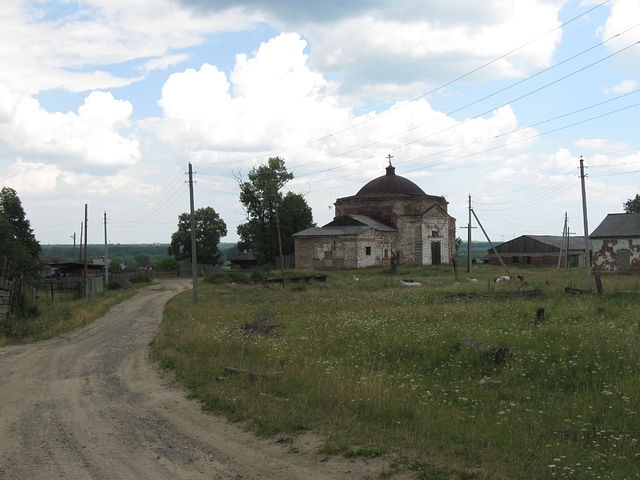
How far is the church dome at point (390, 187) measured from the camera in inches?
2271

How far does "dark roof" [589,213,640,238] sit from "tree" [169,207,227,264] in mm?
59590

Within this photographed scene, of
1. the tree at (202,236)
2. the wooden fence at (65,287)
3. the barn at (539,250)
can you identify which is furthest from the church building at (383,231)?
the tree at (202,236)

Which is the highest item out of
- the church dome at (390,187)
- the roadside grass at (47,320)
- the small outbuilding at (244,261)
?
the church dome at (390,187)

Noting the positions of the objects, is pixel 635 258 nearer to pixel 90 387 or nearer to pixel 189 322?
pixel 189 322

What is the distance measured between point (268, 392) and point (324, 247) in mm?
39920

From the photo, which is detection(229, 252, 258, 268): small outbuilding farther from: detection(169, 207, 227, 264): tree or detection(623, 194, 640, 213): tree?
detection(623, 194, 640, 213): tree

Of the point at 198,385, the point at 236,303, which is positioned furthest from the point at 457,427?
the point at 236,303

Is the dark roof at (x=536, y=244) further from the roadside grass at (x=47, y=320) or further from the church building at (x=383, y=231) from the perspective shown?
the roadside grass at (x=47, y=320)

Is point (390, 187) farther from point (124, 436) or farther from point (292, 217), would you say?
point (124, 436)

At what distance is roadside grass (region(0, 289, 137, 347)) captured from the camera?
781 inches

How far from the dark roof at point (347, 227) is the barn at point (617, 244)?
1759 cm

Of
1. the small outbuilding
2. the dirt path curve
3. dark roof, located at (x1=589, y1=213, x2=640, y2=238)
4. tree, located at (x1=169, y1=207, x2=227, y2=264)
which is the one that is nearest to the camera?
the dirt path curve

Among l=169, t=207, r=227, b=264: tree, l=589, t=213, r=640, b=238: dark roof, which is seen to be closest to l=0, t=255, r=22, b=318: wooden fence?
l=589, t=213, r=640, b=238: dark roof

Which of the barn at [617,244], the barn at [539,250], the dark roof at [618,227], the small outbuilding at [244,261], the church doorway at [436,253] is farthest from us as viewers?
the small outbuilding at [244,261]
